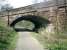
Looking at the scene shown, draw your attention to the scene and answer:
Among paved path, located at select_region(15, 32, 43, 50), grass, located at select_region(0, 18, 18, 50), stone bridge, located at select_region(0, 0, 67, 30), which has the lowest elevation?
stone bridge, located at select_region(0, 0, 67, 30)

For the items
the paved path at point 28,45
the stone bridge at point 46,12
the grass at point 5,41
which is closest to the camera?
the grass at point 5,41

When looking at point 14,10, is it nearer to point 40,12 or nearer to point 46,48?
point 40,12

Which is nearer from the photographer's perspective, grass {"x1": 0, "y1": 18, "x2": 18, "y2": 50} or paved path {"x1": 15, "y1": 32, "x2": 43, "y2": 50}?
grass {"x1": 0, "y1": 18, "x2": 18, "y2": 50}

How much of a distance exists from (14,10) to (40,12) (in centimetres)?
501

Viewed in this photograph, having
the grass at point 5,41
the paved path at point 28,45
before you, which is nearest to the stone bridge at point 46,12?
the paved path at point 28,45

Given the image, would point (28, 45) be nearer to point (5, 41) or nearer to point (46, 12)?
point (5, 41)

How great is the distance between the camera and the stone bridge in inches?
1487

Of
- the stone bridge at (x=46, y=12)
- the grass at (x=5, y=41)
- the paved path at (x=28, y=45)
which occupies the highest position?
the grass at (x=5, y=41)

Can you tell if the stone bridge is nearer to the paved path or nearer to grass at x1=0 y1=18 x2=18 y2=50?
the paved path

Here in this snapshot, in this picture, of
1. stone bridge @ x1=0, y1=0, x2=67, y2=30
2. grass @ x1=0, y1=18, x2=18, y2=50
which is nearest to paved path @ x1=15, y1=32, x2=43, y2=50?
grass @ x1=0, y1=18, x2=18, y2=50

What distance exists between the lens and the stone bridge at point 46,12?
124ft

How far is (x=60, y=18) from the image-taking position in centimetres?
3762

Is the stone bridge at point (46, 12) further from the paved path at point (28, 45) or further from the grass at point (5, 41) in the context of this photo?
the grass at point (5, 41)

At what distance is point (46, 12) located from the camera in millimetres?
40531
